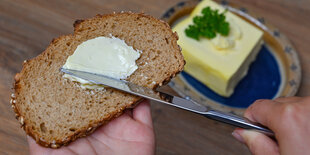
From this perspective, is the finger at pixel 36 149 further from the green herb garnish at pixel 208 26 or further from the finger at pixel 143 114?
the green herb garnish at pixel 208 26

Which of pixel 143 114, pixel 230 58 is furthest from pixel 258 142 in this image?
pixel 230 58

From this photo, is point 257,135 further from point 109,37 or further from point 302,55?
point 302,55

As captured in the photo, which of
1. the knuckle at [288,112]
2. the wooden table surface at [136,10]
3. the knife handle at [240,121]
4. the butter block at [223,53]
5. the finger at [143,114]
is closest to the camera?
the knuckle at [288,112]

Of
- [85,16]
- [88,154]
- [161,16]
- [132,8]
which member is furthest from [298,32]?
[88,154]

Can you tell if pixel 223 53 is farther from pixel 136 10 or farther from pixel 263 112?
pixel 263 112

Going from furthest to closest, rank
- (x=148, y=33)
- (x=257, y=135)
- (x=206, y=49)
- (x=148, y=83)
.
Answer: (x=206, y=49) → (x=148, y=33) → (x=148, y=83) → (x=257, y=135)

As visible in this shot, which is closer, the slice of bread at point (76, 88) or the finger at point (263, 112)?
the finger at point (263, 112)

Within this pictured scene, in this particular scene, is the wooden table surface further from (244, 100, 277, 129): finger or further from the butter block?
(244, 100, 277, 129): finger

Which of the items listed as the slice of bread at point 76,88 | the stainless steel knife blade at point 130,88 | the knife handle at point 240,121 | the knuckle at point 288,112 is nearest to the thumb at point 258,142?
the knife handle at point 240,121
